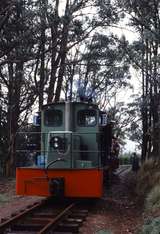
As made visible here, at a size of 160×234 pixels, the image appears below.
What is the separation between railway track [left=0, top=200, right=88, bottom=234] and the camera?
10098mm

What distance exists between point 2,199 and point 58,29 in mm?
11070

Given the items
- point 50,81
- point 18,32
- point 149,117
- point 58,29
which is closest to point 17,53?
point 18,32

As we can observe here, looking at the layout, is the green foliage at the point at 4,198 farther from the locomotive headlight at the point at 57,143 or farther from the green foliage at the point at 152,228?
the green foliage at the point at 152,228

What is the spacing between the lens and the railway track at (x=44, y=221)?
10.1 meters

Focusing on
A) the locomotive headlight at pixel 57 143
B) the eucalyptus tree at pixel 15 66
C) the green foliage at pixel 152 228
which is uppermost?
the eucalyptus tree at pixel 15 66

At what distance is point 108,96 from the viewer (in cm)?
4866

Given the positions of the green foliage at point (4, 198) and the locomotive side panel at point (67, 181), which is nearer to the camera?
the locomotive side panel at point (67, 181)

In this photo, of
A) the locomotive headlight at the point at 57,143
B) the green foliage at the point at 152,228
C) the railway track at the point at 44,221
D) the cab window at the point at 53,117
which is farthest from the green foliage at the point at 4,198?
the green foliage at the point at 152,228

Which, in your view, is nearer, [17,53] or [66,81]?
[17,53]

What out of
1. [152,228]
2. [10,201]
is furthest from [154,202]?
[10,201]

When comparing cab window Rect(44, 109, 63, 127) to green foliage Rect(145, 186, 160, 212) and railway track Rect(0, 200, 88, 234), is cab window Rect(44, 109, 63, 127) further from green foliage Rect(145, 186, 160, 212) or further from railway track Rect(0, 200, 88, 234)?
green foliage Rect(145, 186, 160, 212)

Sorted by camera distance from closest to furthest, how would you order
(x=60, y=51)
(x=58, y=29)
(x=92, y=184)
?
1. (x=92, y=184)
2. (x=58, y=29)
3. (x=60, y=51)

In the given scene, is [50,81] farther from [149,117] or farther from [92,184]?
[92,184]

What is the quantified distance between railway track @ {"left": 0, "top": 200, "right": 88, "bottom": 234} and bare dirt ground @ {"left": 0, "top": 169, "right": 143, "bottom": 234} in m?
0.25
